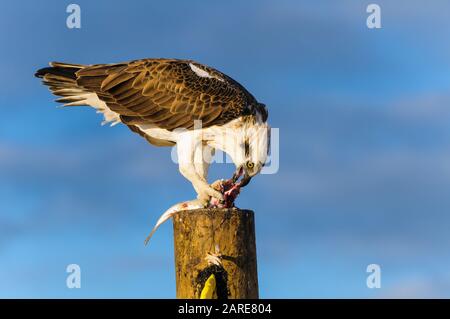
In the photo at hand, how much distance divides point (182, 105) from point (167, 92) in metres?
0.41

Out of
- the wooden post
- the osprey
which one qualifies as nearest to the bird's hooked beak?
the osprey

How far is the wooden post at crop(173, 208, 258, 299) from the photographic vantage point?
9.51 metres

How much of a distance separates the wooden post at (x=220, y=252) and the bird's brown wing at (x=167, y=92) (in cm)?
284

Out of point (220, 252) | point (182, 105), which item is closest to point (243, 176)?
point (182, 105)

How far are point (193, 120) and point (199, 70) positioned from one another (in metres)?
1.09

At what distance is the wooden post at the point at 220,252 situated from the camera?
31.2 ft

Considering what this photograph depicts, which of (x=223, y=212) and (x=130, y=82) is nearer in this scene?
(x=223, y=212)

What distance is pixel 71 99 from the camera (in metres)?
13.3

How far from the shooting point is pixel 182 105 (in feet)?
40.5

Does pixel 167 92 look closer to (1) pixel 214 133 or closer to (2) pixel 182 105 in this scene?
(2) pixel 182 105

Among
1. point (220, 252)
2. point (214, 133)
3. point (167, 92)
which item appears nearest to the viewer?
point (220, 252)
